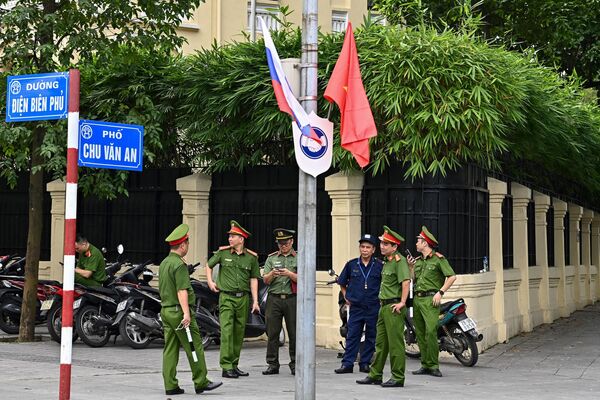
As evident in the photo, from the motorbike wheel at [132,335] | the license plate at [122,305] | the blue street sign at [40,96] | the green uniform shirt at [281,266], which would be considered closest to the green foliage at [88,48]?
the license plate at [122,305]

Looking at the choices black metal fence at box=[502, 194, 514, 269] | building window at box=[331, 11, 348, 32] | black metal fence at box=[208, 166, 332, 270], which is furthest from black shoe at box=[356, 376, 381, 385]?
building window at box=[331, 11, 348, 32]

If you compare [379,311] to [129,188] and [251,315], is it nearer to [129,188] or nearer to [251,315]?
[251,315]

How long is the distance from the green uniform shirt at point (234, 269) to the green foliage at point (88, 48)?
3414mm

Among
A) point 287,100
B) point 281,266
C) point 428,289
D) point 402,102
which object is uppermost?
point 402,102

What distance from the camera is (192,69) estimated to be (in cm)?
1802

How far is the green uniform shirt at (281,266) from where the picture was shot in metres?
13.6

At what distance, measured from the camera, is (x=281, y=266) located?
1359cm

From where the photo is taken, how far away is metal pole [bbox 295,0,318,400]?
398 inches

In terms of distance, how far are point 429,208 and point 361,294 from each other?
2866 millimetres

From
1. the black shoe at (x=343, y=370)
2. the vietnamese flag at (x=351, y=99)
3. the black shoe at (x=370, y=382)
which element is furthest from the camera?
the black shoe at (x=343, y=370)

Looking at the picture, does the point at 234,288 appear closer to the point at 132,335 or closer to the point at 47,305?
the point at 132,335

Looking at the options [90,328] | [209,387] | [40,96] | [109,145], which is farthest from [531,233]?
[40,96]

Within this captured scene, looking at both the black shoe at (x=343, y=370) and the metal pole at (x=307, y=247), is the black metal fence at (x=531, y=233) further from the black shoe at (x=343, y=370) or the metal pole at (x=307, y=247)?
the metal pole at (x=307, y=247)

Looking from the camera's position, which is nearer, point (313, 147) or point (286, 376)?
point (313, 147)
